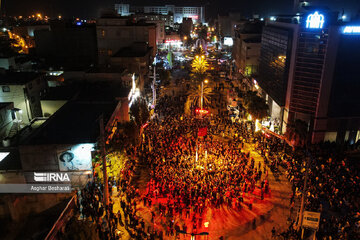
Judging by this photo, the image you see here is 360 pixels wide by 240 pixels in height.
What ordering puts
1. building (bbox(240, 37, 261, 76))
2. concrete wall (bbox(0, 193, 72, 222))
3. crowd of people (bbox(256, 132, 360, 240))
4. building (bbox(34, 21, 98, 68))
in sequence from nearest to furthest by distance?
crowd of people (bbox(256, 132, 360, 240))
concrete wall (bbox(0, 193, 72, 222))
building (bbox(240, 37, 261, 76))
building (bbox(34, 21, 98, 68))

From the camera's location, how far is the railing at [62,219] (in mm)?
14926

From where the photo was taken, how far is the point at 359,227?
17.0m

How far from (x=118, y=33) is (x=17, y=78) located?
25707 mm

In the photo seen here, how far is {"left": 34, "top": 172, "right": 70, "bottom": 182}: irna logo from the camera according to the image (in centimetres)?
1880

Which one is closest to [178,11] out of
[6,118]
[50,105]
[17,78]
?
[17,78]

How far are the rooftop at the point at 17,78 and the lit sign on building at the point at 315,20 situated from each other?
93.5 ft

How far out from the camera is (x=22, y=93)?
30250 mm

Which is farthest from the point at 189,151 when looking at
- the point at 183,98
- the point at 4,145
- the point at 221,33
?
the point at 221,33

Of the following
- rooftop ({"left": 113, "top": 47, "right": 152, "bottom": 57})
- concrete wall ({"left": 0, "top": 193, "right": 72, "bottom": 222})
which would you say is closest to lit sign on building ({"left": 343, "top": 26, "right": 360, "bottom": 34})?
concrete wall ({"left": 0, "top": 193, "right": 72, "bottom": 222})

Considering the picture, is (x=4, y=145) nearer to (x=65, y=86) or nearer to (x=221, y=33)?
(x=65, y=86)

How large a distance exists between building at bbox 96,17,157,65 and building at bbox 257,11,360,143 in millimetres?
27948

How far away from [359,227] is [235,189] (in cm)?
752

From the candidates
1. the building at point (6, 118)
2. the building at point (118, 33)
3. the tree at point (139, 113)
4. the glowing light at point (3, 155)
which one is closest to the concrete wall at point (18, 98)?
the building at point (6, 118)

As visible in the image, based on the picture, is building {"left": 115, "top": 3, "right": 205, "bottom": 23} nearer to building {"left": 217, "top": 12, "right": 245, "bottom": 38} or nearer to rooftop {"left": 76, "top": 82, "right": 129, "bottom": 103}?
building {"left": 217, "top": 12, "right": 245, "bottom": 38}
